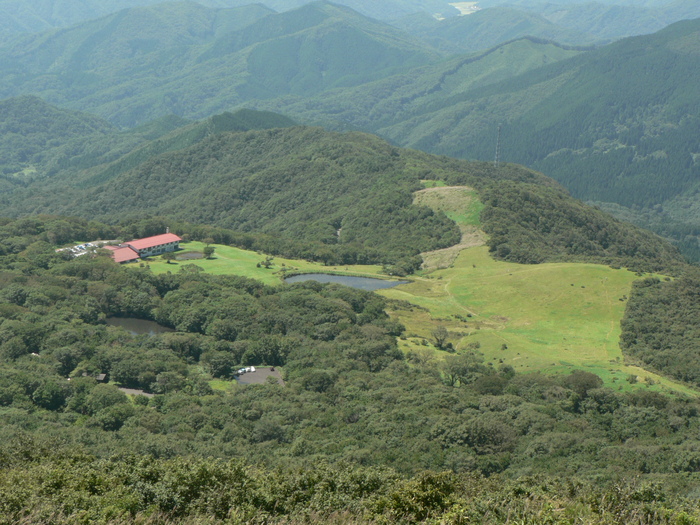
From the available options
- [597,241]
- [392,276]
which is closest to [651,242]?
[597,241]

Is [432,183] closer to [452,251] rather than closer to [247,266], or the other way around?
[452,251]

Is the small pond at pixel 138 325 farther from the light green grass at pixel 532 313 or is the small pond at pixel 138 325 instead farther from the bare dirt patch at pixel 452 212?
the bare dirt patch at pixel 452 212

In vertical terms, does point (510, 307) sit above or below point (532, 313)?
below

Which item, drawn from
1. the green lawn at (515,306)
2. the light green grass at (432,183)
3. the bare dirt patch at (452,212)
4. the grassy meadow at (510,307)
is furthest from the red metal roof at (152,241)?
the light green grass at (432,183)

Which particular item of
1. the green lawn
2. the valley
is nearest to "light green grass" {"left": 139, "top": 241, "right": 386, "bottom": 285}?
the green lawn

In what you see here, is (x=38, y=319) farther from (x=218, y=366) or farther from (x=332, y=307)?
(x=332, y=307)

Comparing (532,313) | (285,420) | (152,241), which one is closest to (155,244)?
(152,241)

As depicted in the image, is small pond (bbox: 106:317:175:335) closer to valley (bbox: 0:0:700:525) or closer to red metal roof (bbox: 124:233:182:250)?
valley (bbox: 0:0:700:525)
